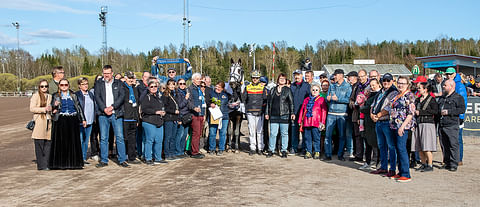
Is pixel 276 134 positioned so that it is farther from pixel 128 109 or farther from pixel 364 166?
pixel 128 109

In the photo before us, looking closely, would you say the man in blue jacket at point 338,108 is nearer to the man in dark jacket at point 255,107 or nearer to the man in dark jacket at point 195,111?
the man in dark jacket at point 255,107

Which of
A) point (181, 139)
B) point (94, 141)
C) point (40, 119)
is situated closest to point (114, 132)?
point (94, 141)

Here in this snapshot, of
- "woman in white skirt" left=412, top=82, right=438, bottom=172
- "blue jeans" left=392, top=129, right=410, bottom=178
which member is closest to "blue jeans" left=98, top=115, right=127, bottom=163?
"blue jeans" left=392, top=129, right=410, bottom=178

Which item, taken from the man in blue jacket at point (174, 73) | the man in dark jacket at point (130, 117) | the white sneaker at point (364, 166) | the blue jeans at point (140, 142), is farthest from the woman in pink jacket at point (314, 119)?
the man in dark jacket at point (130, 117)

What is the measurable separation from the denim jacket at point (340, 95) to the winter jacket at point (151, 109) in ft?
11.9

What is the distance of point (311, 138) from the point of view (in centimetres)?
872

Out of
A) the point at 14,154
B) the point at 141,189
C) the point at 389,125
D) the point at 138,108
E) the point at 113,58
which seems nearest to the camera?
the point at 141,189

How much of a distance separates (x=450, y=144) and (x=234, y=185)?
13.9ft

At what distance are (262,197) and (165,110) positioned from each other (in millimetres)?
3524

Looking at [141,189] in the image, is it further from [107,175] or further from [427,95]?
[427,95]

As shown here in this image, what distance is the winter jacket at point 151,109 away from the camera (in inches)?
305

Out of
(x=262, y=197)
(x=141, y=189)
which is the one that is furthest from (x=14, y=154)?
(x=262, y=197)

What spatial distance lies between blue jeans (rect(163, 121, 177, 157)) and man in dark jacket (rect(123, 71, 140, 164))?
630mm

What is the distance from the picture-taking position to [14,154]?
9344mm
